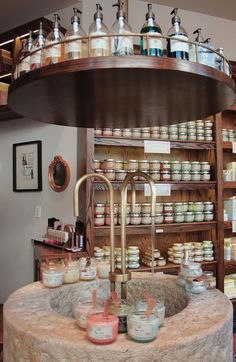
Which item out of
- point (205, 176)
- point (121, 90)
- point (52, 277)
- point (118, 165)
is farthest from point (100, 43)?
point (205, 176)

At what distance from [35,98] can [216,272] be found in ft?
8.71

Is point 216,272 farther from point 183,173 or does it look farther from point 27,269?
point 27,269

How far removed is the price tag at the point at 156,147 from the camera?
9.62ft

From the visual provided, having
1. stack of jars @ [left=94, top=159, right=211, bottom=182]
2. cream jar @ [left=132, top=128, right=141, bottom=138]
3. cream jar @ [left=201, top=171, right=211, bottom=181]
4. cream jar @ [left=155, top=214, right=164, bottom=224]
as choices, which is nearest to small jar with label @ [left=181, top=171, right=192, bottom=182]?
stack of jars @ [left=94, top=159, right=211, bottom=182]

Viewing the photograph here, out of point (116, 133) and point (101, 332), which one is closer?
point (101, 332)

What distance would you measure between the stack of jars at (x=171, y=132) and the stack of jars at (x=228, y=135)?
8.0 inches

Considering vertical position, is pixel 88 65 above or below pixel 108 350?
above

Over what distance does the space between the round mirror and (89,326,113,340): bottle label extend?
2.10 meters

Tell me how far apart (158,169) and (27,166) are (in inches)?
49.0

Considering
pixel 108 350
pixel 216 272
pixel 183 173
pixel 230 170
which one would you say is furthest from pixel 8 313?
pixel 230 170

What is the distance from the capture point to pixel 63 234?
2.71 metres

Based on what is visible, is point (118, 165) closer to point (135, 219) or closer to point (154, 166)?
point (154, 166)

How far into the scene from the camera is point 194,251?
3.13 m

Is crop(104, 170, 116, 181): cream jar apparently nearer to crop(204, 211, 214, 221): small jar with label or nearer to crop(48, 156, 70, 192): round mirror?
crop(48, 156, 70, 192): round mirror
